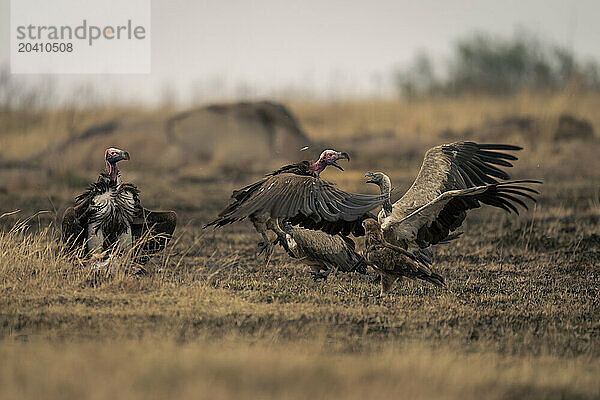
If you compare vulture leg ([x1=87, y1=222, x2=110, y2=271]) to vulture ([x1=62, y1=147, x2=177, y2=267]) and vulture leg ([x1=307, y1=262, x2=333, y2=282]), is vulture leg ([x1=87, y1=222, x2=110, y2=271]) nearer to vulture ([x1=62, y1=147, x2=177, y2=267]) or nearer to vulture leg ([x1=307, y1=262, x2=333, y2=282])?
vulture ([x1=62, y1=147, x2=177, y2=267])

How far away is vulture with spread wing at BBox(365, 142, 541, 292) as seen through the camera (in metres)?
6.96

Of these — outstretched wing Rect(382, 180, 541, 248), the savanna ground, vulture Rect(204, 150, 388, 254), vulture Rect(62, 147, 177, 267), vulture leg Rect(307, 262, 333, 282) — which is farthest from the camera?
vulture leg Rect(307, 262, 333, 282)

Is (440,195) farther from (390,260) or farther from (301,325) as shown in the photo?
(301,325)

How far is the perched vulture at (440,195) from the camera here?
6.95m

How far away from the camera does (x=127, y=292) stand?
276 inches

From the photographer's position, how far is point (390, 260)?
22.9 feet

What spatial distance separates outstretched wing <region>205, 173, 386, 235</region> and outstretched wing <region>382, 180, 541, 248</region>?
356 mm

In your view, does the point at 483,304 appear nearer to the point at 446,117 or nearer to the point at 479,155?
the point at 479,155

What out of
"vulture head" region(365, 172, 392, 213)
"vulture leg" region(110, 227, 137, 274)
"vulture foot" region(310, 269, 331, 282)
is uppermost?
"vulture head" region(365, 172, 392, 213)

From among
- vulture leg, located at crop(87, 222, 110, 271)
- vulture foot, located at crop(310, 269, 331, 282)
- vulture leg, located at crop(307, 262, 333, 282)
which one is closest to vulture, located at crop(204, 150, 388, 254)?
vulture leg, located at crop(307, 262, 333, 282)

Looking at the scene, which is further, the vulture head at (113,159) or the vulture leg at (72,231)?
the vulture head at (113,159)

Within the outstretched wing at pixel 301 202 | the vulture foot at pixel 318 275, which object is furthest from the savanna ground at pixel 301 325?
the outstretched wing at pixel 301 202

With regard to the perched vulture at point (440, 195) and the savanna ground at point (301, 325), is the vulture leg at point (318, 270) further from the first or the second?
the perched vulture at point (440, 195)

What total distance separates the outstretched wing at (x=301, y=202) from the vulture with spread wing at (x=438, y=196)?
39 cm
